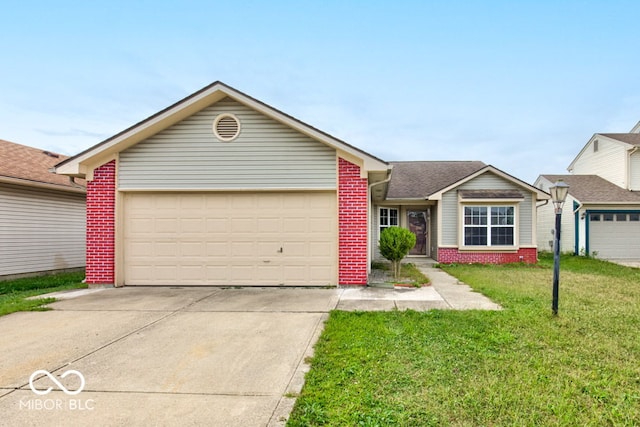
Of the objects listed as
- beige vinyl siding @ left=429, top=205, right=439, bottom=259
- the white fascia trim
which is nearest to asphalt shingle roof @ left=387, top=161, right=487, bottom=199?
beige vinyl siding @ left=429, top=205, right=439, bottom=259

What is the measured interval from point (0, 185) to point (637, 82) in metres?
27.9

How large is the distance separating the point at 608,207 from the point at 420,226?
338 inches

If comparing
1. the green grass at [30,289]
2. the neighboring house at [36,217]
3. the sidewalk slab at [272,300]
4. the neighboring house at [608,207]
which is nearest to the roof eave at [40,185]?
the neighboring house at [36,217]

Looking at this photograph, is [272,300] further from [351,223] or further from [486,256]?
[486,256]

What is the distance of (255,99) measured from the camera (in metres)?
7.96

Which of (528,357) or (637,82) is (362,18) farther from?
(637,82)

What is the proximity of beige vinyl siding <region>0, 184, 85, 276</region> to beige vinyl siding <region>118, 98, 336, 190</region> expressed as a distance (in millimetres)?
4891

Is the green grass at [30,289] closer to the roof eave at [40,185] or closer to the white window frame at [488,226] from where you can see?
the roof eave at [40,185]

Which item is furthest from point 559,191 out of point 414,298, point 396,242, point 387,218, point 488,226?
point 387,218

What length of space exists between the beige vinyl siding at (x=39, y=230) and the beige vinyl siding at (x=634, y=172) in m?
24.5

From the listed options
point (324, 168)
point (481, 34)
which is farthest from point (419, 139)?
point (324, 168)

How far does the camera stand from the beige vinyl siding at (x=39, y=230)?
400 inches

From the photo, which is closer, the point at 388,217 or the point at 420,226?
the point at 388,217

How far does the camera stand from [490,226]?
13.9 meters
